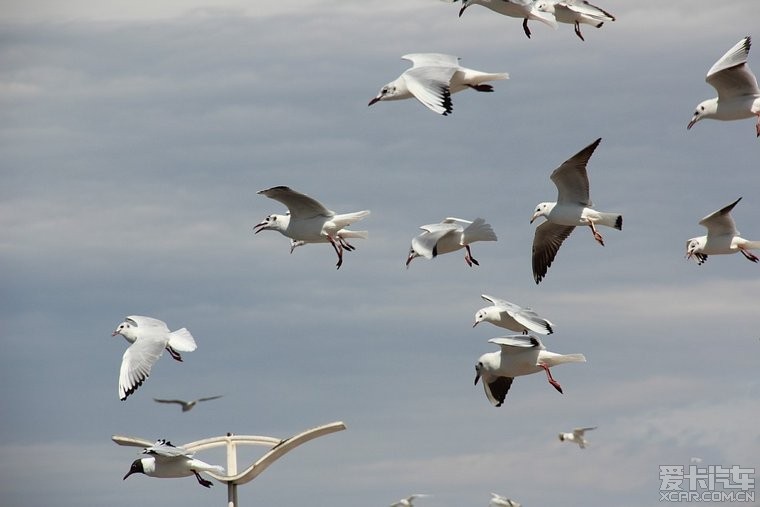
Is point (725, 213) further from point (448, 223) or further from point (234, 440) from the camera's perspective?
point (234, 440)

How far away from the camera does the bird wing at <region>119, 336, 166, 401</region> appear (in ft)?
77.5

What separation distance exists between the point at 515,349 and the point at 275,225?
4394 mm

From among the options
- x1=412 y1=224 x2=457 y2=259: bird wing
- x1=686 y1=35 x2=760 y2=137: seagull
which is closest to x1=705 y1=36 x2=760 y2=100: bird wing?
x1=686 y1=35 x2=760 y2=137: seagull

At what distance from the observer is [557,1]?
2336cm

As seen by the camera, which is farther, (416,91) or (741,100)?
(741,100)

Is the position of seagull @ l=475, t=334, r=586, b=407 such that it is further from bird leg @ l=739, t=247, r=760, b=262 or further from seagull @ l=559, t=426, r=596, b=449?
seagull @ l=559, t=426, r=596, b=449

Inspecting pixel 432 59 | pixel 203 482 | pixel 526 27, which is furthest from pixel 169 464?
pixel 526 27

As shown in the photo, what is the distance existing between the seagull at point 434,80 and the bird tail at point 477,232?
187cm

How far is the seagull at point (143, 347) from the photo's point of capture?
23766 millimetres

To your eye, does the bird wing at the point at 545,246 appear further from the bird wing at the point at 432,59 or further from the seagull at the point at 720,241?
the bird wing at the point at 432,59

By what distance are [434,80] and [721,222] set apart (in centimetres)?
551

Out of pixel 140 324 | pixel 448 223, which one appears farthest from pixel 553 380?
pixel 140 324

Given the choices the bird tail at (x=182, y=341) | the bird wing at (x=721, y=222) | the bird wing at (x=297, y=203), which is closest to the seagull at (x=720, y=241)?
the bird wing at (x=721, y=222)

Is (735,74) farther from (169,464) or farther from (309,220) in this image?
(169,464)
